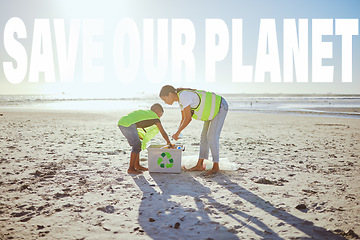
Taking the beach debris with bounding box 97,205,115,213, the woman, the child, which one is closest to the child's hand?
the woman

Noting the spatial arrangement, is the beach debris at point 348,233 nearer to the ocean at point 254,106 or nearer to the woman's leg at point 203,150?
the woman's leg at point 203,150

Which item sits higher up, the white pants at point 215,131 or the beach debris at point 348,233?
the white pants at point 215,131

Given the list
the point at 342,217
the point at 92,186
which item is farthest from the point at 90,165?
the point at 342,217

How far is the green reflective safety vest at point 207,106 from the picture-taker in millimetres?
4977

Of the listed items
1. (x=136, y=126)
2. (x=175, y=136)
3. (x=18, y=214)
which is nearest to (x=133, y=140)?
(x=136, y=126)

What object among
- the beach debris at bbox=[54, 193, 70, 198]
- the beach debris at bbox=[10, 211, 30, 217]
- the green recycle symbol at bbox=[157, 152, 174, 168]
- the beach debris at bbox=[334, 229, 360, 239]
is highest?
the green recycle symbol at bbox=[157, 152, 174, 168]

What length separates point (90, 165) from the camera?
564cm

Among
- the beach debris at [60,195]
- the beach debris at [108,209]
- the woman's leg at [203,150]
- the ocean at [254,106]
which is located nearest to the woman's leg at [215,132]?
the woman's leg at [203,150]

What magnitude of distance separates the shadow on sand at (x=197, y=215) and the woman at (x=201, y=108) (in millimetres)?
872

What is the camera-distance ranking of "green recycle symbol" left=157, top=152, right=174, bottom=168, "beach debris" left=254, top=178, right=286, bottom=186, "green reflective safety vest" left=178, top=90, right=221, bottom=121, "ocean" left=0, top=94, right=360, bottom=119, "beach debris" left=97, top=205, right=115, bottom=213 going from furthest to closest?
"ocean" left=0, top=94, right=360, bottom=119
"green recycle symbol" left=157, top=152, right=174, bottom=168
"green reflective safety vest" left=178, top=90, right=221, bottom=121
"beach debris" left=254, top=178, right=286, bottom=186
"beach debris" left=97, top=205, right=115, bottom=213

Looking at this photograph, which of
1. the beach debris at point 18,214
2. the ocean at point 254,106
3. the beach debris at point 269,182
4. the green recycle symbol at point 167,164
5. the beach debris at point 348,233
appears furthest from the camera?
the ocean at point 254,106

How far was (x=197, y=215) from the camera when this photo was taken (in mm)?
3252

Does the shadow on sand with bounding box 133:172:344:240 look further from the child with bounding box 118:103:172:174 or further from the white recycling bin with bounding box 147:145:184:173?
the child with bounding box 118:103:172:174

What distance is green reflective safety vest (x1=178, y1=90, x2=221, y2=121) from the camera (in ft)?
16.3
